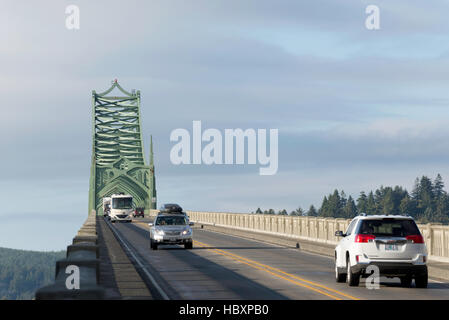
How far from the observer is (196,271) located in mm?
26891

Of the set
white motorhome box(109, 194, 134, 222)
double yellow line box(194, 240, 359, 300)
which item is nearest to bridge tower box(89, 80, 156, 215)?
white motorhome box(109, 194, 134, 222)

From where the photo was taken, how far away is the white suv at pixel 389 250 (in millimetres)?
20828

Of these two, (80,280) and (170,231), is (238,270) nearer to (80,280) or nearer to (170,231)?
(170,231)

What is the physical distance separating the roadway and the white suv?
17.6 inches

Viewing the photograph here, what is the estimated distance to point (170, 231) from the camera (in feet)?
128

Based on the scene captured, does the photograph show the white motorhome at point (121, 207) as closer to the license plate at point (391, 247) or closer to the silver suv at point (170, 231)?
the silver suv at point (170, 231)

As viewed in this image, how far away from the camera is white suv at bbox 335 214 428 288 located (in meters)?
20.8

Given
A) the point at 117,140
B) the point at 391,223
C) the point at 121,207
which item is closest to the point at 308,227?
the point at 391,223

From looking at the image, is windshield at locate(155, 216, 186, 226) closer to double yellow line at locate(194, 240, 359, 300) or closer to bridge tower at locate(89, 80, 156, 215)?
double yellow line at locate(194, 240, 359, 300)

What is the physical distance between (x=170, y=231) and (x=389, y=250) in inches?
752
